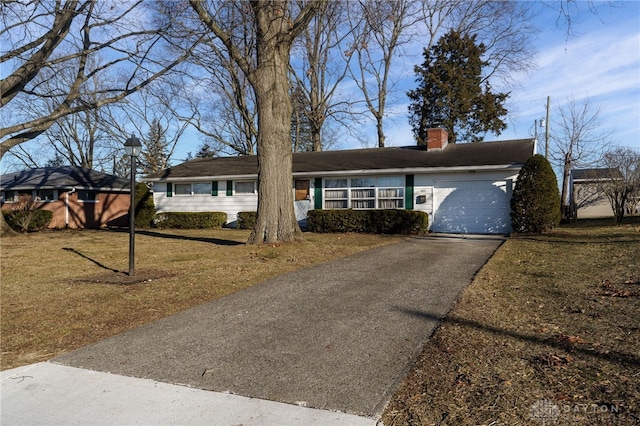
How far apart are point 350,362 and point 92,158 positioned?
45.3 m

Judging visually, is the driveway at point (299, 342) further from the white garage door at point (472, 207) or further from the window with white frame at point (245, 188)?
the window with white frame at point (245, 188)

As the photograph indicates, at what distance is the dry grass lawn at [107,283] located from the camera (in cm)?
525

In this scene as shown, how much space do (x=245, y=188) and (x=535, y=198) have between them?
40.8 ft

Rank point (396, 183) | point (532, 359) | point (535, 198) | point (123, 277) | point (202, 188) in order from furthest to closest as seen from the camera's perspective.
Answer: point (202, 188) < point (396, 183) < point (535, 198) < point (123, 277) < point (532, 359)

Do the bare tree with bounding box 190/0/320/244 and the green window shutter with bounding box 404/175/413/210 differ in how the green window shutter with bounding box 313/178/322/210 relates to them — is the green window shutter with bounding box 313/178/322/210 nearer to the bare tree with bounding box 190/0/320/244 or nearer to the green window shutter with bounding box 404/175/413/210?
the green window shutter with bounding box 404/175/413/210

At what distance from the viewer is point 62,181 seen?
83.6 ft

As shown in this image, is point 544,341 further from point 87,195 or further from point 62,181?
point 87,195

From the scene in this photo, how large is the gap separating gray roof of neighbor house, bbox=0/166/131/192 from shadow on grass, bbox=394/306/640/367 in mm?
24797

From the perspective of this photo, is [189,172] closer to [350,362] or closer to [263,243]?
[263,243]

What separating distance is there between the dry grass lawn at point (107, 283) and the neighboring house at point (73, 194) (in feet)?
40.6

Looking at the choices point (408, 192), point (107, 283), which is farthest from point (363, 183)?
point (107, 283)

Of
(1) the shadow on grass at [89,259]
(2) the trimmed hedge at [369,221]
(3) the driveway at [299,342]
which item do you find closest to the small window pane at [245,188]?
(2) the trimmed hedge at [369,221]

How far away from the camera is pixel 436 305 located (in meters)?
5.96

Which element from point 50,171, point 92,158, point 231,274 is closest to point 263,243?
point 231,274
